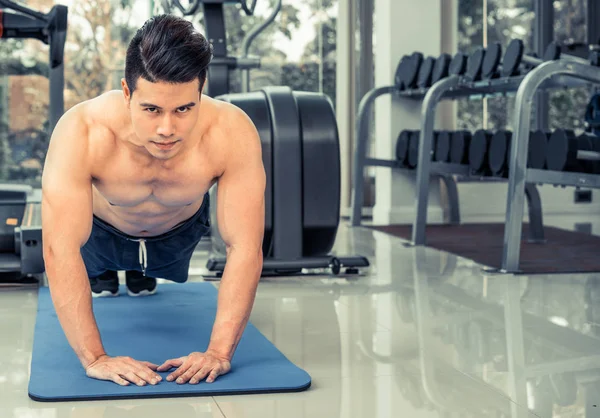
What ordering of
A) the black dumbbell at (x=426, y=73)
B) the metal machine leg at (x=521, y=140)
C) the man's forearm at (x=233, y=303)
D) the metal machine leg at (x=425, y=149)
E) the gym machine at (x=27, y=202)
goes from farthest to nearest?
the black dumbbell at (x=426, y=73)
the metal machine leg at (x=425, y=149)
the metal machine leg at (x=521, y=140)
the gym machine at (x=27, y=202)
the man's forearm at (x=233, y=303)

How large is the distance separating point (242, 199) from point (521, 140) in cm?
202

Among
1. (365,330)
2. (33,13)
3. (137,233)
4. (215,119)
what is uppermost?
(33,13)

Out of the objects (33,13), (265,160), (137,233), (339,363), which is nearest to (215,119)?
(137,233)

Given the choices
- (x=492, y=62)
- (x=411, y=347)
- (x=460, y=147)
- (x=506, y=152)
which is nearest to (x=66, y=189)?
(x=411, y=347)

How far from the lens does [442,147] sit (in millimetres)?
5305

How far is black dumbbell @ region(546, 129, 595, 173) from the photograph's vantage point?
397 centimetres

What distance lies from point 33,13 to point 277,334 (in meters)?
1.73

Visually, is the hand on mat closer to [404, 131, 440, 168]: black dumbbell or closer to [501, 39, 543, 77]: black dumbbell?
[501, 39, 543, 77]: black dumbbell

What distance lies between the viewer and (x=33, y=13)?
11.7 feet

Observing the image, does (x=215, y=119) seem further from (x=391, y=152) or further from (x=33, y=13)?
(x=391, y=152)

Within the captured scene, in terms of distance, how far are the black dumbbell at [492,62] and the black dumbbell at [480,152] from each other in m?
0.30

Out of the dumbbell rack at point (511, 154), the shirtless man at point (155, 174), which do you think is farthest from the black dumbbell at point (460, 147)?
the shirtless man at point (155, 174)

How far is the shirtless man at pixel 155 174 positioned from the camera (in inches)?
73.3

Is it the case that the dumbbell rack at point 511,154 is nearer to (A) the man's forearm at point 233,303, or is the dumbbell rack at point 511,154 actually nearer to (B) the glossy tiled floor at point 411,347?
(B) the glossy tiled floor at point 411,347
